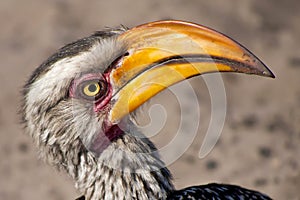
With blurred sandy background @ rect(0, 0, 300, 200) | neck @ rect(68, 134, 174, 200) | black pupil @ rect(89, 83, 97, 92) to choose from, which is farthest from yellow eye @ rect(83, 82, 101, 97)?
blurred sandy background @ rect(0, 0, 300, 200)

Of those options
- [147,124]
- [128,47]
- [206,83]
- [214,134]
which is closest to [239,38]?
[206,83]

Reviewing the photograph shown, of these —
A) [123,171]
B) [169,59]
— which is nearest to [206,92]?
[123,171]

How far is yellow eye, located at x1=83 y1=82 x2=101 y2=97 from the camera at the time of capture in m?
3.91

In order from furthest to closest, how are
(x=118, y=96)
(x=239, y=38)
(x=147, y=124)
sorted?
(x=239, y=38), (x=147, y=124), (x=118, y=96)

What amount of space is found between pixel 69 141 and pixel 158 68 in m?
0.61

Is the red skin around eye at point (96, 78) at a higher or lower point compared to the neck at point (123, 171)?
higher

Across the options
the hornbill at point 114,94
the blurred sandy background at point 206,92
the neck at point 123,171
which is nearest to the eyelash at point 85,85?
the hornbill at point 114,94

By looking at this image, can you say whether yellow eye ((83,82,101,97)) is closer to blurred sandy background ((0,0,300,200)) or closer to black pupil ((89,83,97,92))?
black pupil ((89,83,97,92))

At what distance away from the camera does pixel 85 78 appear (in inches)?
153

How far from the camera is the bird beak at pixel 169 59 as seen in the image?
370cm

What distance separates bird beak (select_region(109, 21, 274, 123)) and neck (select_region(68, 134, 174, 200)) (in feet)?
0.71

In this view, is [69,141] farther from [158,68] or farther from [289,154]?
[289,154]

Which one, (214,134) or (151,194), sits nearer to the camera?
(151,194)

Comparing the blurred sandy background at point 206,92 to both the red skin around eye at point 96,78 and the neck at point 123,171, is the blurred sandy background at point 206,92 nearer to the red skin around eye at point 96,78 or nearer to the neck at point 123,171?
the neck at point 123,171
